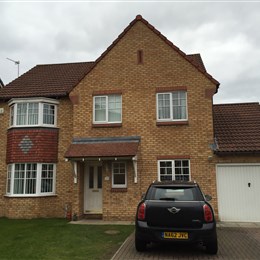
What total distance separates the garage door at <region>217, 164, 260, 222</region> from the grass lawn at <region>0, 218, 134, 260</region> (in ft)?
14.1

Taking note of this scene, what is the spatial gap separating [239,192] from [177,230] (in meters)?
6.67

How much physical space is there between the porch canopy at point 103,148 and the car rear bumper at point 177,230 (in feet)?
17.1

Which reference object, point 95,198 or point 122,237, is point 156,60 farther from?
point 122,237

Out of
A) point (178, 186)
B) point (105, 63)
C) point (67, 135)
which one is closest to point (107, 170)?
point (67, 135)

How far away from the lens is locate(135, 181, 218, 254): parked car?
23.7 feet

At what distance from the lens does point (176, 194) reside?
25.6 ft

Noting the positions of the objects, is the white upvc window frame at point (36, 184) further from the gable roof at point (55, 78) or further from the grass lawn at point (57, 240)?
the gable roof at point (55, 78)

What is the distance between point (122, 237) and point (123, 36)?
9.20m

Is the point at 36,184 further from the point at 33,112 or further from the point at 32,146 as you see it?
the point at 33,112

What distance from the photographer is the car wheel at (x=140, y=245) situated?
776 centimetres

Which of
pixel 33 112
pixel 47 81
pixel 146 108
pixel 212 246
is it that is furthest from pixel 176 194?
pixel 47 81

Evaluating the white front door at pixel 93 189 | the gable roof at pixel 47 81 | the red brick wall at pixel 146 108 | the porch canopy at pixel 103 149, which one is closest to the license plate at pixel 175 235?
the porch canopy at pixel 103 149

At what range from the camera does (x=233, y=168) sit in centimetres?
1314

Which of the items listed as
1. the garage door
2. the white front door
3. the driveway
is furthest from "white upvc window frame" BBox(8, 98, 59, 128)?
the garage door
